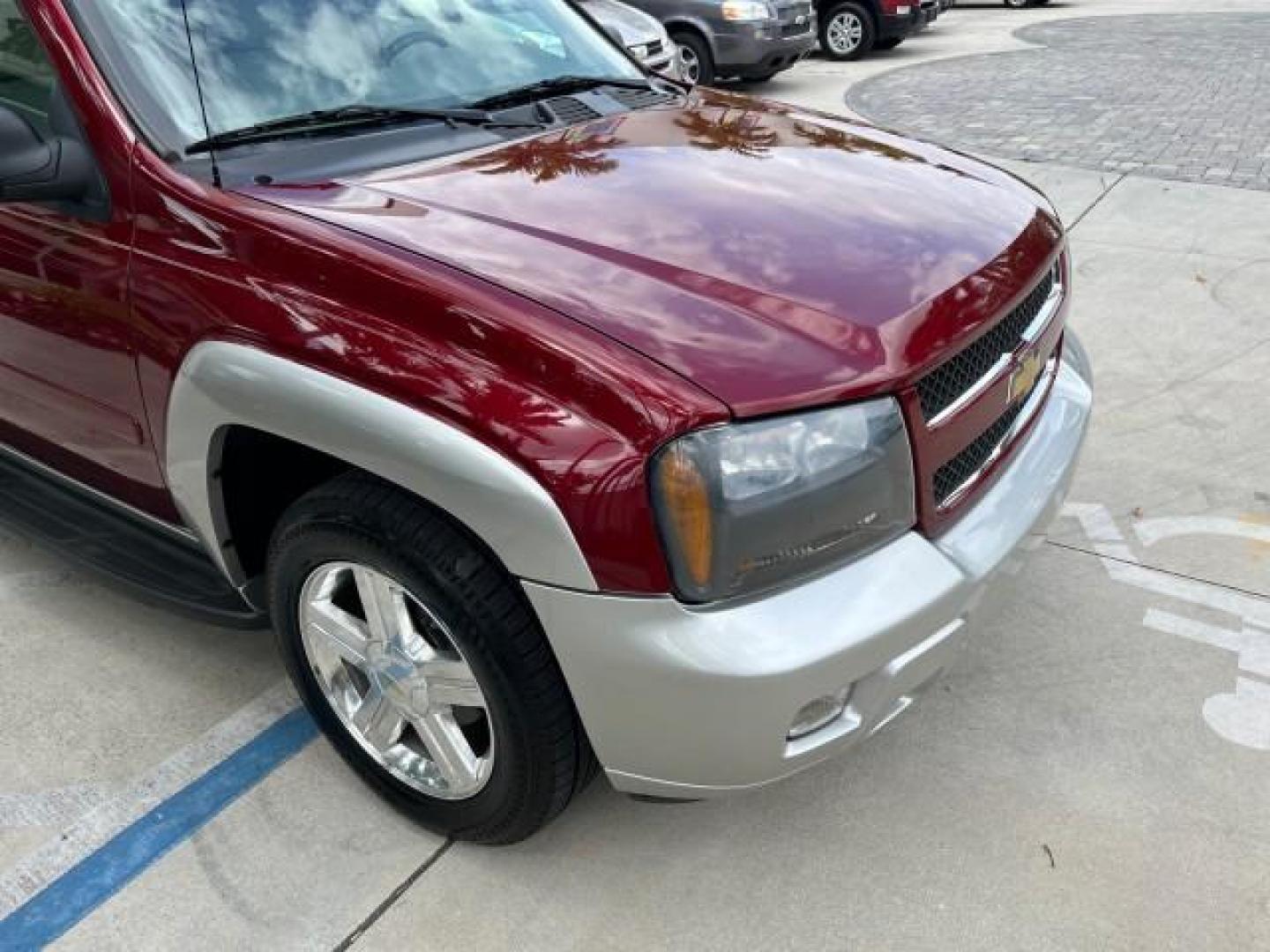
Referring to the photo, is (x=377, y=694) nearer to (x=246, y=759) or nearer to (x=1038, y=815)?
(x=246, y=759)

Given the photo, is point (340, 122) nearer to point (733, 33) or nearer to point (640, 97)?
point (640, 97)

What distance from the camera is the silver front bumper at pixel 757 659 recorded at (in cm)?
173

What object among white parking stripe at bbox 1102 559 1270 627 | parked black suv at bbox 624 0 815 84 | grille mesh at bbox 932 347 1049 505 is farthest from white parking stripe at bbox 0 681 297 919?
parked black suv at bbox 624 0 815 84

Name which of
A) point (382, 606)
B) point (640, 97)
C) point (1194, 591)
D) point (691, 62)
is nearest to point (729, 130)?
point (640, 97)

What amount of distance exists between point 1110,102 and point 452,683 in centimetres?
920

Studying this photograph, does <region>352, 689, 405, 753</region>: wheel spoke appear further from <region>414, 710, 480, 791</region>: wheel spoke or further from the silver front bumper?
the silver front bumper

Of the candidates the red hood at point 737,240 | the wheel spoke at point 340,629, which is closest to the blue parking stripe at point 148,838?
the wheel spoke at point 340,629

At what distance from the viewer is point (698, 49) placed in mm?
10164

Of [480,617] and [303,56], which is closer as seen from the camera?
[480,617]

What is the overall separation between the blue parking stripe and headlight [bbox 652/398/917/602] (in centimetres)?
134

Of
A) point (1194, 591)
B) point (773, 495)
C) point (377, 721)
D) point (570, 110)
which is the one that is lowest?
point (1194, 591)

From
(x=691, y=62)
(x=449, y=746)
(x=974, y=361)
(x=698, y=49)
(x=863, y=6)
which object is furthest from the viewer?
(x=863, y=6)

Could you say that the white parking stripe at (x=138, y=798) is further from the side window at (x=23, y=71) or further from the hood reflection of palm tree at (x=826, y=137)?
the hood reflection of palm tree at (x=826, y=137)

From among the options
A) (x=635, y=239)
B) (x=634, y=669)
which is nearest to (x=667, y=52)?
(x=635, y=239)
